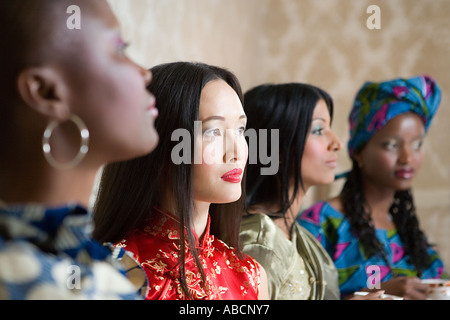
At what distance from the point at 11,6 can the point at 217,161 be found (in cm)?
47

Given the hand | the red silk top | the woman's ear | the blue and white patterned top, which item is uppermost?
the woman's ear

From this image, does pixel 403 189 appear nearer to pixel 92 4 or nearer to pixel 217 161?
pixel 217 161

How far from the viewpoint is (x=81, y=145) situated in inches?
24.5

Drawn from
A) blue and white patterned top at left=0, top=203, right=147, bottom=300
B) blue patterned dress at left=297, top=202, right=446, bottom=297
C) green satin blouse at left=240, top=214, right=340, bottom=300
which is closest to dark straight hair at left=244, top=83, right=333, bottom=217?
green satin blouse at left=240, top=214, right=340, bottom=300

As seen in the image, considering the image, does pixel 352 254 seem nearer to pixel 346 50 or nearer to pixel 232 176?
pixel 232 176

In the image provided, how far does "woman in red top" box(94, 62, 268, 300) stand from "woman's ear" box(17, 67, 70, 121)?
1.20 ft

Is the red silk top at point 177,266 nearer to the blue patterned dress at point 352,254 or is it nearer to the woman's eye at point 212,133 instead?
the woman's eye at point 212,133

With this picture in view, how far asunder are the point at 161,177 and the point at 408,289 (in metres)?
0.84

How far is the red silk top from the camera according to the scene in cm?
96

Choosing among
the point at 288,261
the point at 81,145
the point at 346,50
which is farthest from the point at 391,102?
the point at 81,145

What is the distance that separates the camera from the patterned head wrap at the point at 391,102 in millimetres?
1861

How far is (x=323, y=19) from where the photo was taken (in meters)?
3.11

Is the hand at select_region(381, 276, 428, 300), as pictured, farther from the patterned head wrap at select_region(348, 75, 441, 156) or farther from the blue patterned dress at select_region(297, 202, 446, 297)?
the patterned head wrap at select_region(348, 75, 441, 156)

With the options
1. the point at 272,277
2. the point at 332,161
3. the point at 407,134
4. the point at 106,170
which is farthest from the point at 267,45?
the point at 106,170
